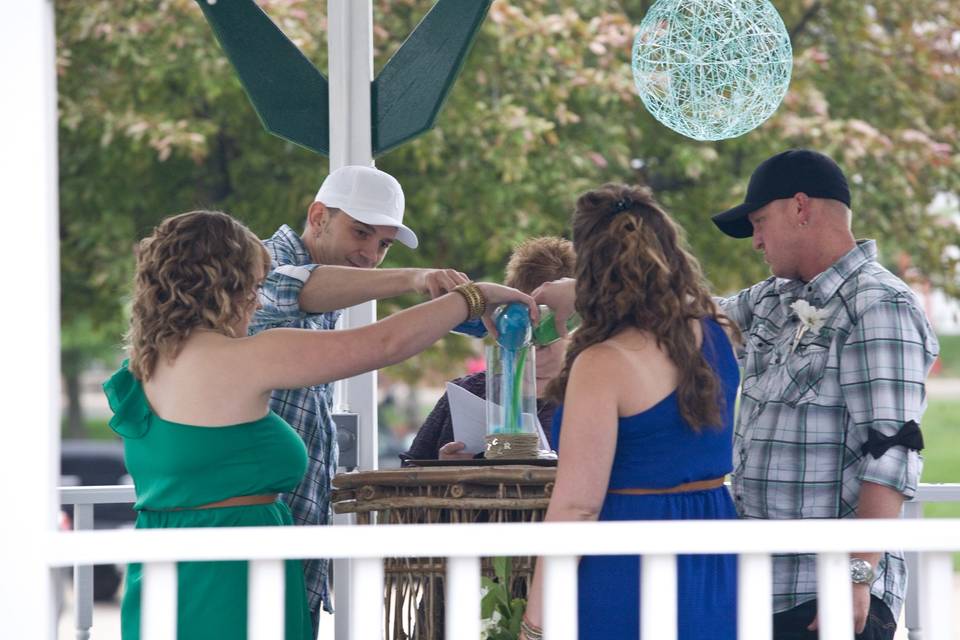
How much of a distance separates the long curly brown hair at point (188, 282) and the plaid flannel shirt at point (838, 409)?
113 centimetres

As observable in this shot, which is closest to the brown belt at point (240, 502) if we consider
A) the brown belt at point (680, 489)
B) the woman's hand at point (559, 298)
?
the brown belt at point (680, 489)

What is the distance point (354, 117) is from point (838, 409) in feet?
5.55

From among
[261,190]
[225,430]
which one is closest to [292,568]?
[225,430]

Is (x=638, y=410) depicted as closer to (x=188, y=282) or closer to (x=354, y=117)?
(x=188, y=282)

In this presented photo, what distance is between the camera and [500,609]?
2.66 m

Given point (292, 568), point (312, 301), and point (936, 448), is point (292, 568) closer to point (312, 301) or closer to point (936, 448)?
point (312, 301)

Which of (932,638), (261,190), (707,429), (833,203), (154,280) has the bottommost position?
(932,638)

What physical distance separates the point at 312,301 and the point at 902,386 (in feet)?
4.22

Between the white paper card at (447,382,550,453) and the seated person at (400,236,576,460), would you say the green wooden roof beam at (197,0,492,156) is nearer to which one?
the seated person at (400,236,576,460)

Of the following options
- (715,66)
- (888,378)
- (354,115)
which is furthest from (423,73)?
(888,378)

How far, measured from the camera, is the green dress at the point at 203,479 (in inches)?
98.3

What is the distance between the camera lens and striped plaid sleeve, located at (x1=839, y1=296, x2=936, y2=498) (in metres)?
2.64

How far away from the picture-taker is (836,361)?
276 cm

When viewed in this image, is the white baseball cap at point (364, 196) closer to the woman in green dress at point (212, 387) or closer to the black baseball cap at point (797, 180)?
the woman in green dress at point (212, 387)
